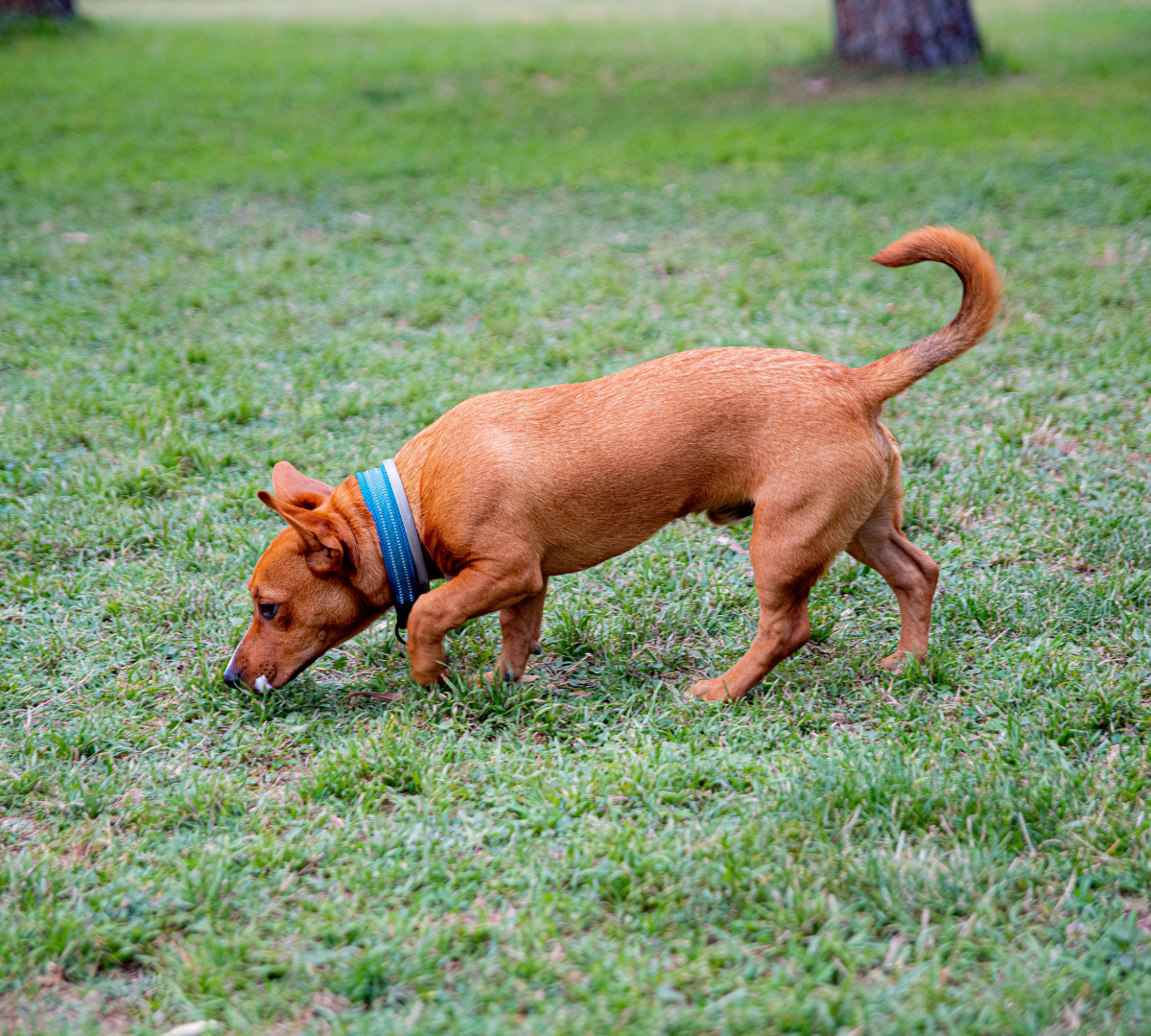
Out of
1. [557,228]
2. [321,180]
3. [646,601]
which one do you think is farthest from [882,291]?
[321,180]

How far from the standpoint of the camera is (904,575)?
4.11 m

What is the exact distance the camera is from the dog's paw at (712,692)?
12.8 feet

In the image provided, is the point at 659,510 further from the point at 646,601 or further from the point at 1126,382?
the point at 1126,382

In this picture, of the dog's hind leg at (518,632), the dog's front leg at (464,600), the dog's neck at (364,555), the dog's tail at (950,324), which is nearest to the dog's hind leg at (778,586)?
the dog's tail at (950,324)

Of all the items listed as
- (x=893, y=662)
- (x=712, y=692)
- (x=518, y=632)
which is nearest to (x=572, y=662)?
(x=518, y=632)

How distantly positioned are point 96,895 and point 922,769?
2.44 m

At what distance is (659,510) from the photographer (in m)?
3.85

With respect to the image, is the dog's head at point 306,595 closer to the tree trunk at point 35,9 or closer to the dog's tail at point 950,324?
the dog's tail at point 950,324

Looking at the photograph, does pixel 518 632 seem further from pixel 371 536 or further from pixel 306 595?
pixel 306 595

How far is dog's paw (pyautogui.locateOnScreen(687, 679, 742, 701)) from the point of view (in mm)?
3914

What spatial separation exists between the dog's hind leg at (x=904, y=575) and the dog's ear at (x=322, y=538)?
6.24 feet

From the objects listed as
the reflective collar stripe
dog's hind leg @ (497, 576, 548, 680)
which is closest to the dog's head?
the reflective collar stripe

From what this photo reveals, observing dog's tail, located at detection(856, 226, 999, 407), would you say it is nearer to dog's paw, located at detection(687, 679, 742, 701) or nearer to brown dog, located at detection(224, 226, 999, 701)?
brown dog, located at detection(224, 226, 999, 701)

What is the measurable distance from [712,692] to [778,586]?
492 mm
